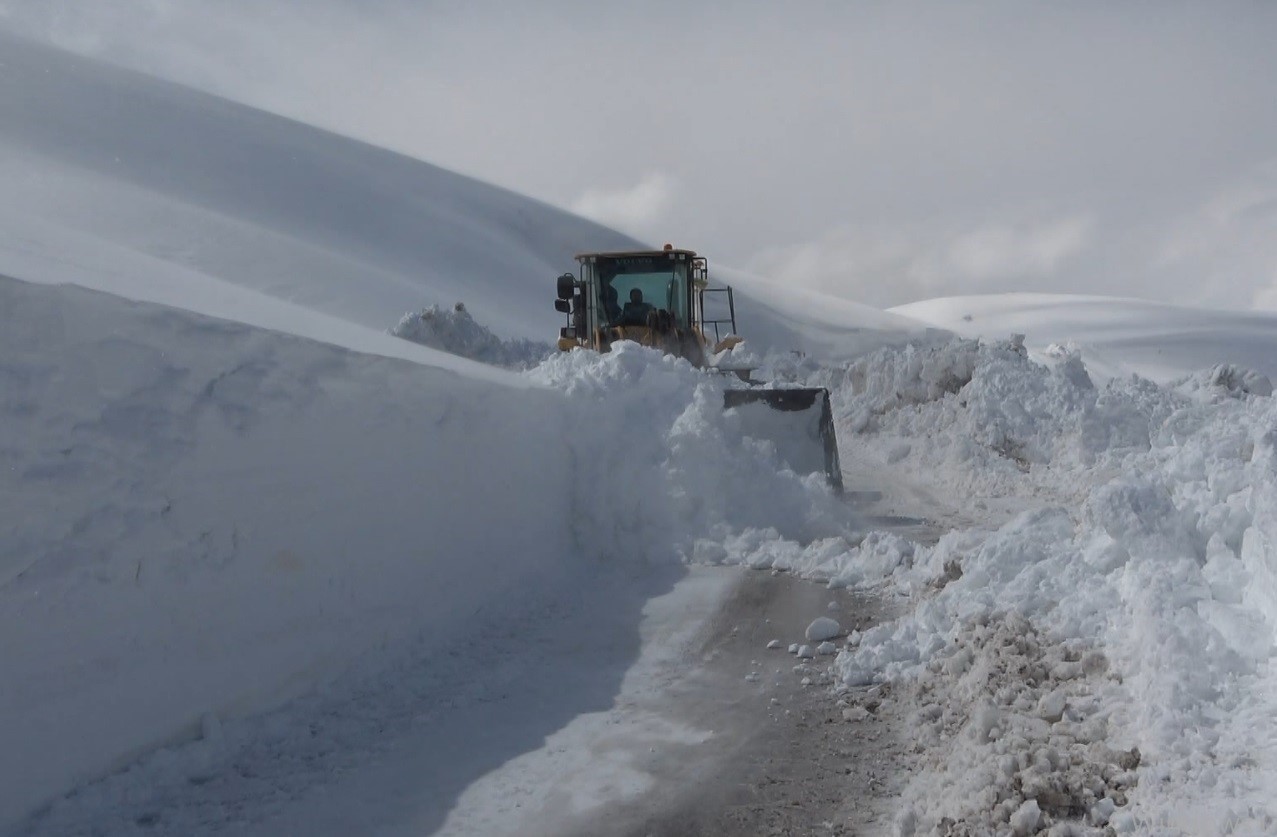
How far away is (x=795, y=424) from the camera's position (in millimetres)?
9547

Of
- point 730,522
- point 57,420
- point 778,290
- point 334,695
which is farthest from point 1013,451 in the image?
point 778,290

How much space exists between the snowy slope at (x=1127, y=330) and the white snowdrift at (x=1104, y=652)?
24.8 m

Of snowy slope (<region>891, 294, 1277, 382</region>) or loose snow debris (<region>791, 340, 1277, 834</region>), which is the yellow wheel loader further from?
snowy slope (<region>891, 294, 1277, 382</region>)

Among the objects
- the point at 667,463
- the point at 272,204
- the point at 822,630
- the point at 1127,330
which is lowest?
the point at 822,630

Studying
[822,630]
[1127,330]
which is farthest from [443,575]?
[1127,330]

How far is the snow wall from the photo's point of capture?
3.48 m

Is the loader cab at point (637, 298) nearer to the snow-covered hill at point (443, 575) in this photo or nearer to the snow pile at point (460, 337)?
the snow-covered hill at point (443, 575)

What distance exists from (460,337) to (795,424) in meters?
11.0

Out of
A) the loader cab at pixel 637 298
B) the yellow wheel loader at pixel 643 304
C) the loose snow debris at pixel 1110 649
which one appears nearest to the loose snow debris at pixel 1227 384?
the yellow wheel loader at pixel 643 304

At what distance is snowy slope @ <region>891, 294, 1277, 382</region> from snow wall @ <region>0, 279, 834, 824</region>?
25.1 m

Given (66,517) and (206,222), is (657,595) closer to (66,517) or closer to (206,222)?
(66,517)

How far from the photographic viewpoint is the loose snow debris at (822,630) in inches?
217

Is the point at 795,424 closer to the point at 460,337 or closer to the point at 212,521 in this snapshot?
the point at 212,521

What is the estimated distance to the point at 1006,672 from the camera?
4223mm
